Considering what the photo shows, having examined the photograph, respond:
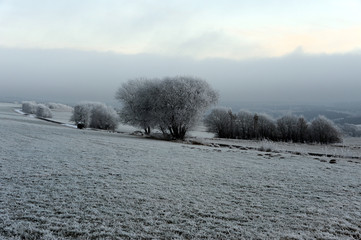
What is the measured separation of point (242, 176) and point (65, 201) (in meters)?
7.74

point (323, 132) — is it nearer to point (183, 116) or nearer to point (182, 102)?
point (183, 116)

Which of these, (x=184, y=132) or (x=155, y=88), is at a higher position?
(x=155, y=88)

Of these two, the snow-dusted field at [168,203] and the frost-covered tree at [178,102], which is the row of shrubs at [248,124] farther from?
the snow-dusted field at [168,203]

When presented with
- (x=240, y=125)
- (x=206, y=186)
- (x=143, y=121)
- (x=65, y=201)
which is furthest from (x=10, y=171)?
(x=240, y=125)

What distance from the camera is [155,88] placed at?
40.1m

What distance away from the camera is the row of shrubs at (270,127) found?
181 feet

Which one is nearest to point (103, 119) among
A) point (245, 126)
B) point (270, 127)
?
point (245, 126)

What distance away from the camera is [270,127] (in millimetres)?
62875

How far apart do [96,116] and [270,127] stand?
4545cm

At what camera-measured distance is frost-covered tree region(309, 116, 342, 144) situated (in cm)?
5403

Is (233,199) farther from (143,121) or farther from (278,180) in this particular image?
(143,121)

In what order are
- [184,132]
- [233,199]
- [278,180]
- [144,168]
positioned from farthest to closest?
[184,132] → [144,168] → [278,180] → [233,199]

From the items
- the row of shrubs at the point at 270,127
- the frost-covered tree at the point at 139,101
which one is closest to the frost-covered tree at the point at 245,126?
the row of shrubs at the point at 270,127

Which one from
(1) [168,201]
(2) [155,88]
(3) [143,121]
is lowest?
(1) [168,201]
